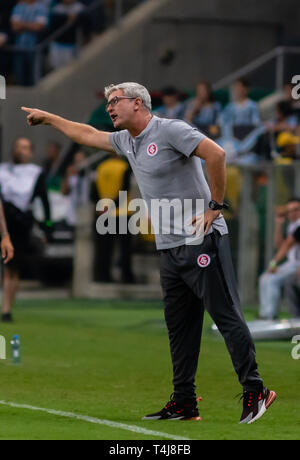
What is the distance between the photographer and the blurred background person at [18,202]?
14.9 m

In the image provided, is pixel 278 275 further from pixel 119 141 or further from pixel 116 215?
pixel 119 141

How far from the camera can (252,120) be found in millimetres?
20062

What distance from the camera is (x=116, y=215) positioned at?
64.3ft

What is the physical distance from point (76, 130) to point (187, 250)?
1.18 meters

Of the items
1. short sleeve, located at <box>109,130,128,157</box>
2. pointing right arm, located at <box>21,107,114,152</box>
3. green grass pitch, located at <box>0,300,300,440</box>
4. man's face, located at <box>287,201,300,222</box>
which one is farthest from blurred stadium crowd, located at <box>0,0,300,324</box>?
short sleeve, located at <box>109,130,128,157</box>

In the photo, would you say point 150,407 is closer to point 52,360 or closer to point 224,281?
point 224,281

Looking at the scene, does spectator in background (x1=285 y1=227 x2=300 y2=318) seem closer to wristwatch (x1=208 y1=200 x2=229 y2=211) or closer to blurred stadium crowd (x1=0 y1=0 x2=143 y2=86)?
wristwatch (x1=208 y1=200 x2=229 y2=211)

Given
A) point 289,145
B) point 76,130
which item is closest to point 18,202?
point 289,145

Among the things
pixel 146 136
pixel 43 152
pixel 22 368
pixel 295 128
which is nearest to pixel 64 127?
pixel 146 136

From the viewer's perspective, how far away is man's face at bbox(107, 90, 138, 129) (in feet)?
25.5

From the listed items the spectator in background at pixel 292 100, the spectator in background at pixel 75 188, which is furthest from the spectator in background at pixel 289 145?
the spectator in background at pixel 75 188

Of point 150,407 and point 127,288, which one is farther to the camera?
point 127,288

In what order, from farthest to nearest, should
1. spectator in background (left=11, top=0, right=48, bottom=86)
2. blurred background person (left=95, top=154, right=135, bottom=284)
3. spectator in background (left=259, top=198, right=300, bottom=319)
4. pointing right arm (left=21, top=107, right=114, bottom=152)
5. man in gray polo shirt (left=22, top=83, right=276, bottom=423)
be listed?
spectator in background (left=11, top=0, right=48, bottom=86)
blurred background person (left=95, top=154, right=135, bottom=284)
spectator in background (left=259, top=198, right=300, bottom=319)
pointing right arm (left=21, top=107, right=114, bottom=152)
man in gray polo shirt (left=22, top=83, right=276, bottom=423)

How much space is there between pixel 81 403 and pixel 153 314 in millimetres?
8190
